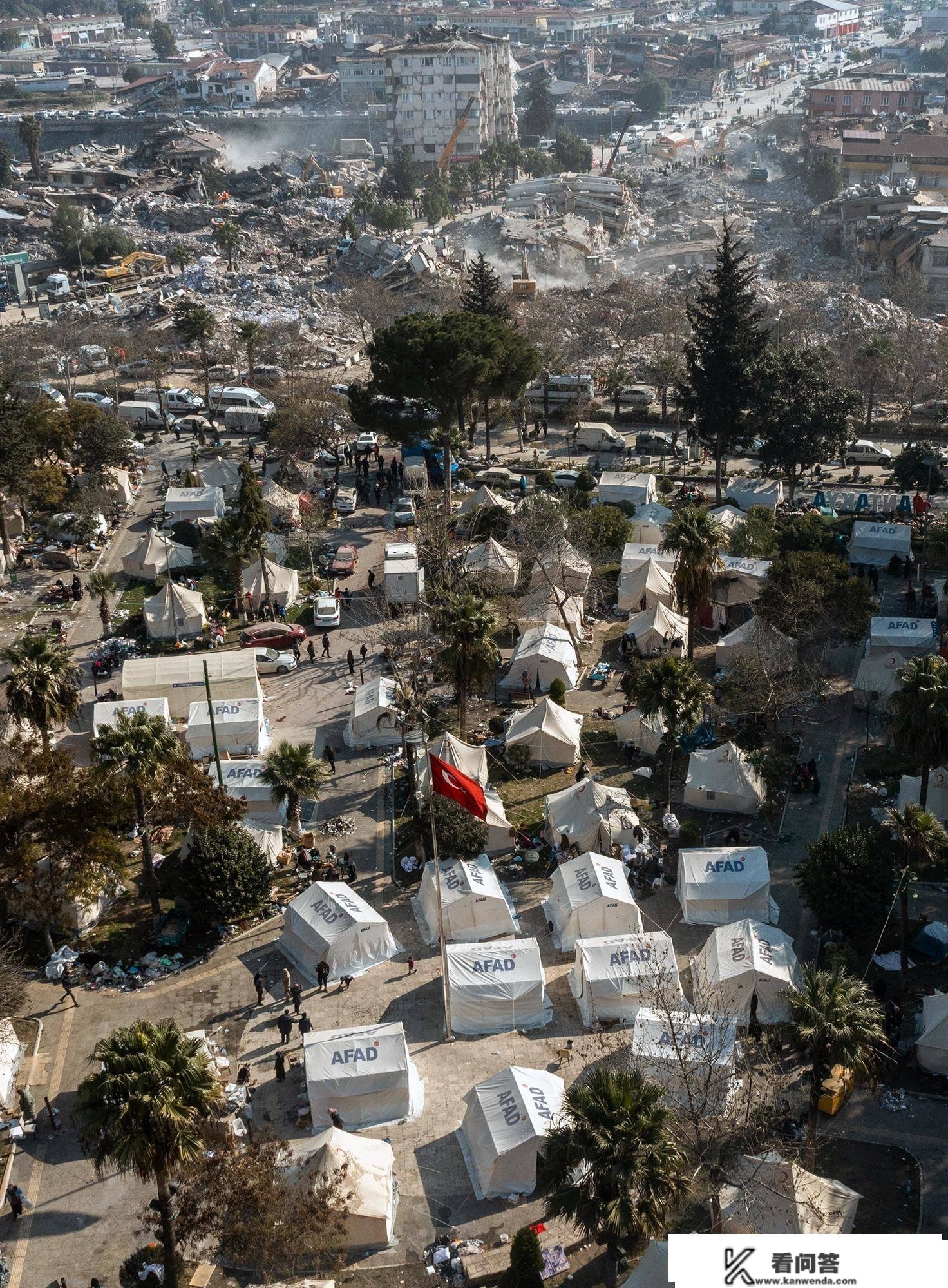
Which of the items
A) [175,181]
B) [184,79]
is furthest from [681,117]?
[175,181]

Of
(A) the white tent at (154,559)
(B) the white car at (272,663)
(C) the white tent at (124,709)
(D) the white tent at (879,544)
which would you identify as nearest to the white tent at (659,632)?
(D) the white tent at (879,544)

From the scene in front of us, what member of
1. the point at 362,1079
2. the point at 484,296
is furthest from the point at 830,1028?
the point at 484,296

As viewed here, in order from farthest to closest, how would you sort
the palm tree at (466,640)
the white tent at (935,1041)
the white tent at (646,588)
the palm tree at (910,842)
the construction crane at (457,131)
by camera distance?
1. the construction crane at (457,131)
2. the white tent at (646,588)
3. the palm tree at (466,640)
4. the palm tree at (910,842)
5. the white tent at (935,1041)

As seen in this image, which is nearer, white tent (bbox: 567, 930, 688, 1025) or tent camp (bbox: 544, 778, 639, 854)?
white tent (bbox: 567, 930, 688, 1025)

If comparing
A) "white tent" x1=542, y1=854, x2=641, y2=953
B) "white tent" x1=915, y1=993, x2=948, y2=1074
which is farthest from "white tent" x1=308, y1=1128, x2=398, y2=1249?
"white tent" x1=915, y1=993, x2=948, y2=1074

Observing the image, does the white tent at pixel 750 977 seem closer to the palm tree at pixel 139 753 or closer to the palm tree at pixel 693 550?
the palm tree at pixel 139 753

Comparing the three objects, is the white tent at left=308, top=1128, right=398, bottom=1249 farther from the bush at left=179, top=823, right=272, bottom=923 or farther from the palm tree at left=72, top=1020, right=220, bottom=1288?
the bush at left=179, top=823, right=272, bottom=923
